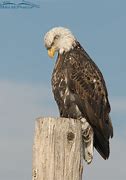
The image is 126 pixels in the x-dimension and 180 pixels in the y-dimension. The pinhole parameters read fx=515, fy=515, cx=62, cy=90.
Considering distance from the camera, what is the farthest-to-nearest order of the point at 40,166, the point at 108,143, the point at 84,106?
the point at 84,106 → the point at 108,143 → the point at 40,166

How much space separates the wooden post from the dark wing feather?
Result: 2.72 m

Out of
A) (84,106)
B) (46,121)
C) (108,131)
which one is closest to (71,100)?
(84,106)

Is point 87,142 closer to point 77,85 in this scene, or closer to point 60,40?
point 77,85

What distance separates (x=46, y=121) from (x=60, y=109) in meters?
3.44

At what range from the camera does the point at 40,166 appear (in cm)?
410

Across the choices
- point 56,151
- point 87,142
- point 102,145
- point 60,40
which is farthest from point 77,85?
point 56,151

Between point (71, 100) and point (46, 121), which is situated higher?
point (71, 100)

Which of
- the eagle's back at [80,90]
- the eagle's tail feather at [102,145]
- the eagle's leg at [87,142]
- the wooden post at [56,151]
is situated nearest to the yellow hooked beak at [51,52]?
the eagle's back at [80,90]

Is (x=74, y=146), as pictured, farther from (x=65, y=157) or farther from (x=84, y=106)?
(x=84, y=106)

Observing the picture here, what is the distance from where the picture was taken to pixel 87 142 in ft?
19.7

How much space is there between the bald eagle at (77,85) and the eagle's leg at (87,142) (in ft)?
0.20

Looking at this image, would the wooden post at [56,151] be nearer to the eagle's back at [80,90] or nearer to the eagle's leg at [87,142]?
the eagle's leg at [87,142]

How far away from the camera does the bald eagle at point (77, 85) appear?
7.15 metres

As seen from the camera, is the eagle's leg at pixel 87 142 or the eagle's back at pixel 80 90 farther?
the eagle's back at pixel 80 90
